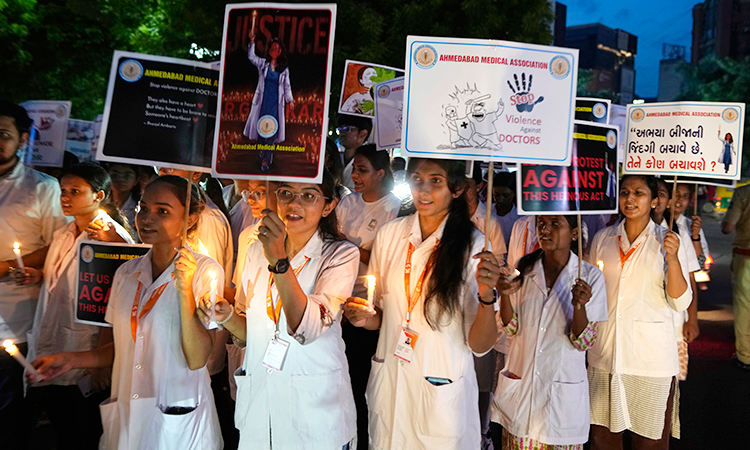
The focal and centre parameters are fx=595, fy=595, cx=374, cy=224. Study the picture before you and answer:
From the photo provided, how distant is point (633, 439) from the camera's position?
179 inches

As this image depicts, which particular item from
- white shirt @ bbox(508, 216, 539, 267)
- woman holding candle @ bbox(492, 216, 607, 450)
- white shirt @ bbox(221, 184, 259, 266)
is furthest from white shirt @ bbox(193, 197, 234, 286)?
white shirt @ bbox(508, 216, 539, 267)

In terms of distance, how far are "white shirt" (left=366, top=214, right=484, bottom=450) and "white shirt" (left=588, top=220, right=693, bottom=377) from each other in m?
1.78

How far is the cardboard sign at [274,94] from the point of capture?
2879 millimetres

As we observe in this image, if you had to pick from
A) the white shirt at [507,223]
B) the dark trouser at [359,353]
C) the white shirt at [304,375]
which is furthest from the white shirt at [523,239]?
the white shirt at [304,375]

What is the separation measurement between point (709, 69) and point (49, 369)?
35.8m

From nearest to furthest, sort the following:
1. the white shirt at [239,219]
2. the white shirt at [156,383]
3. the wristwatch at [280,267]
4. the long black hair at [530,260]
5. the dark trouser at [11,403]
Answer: the wristwatch at [280,267] → the white shirt at [156,383] → the long black hair at [530,260] → the dark trouser at [11,403] → the white shirt at [239,219]

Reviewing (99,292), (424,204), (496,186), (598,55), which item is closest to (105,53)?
(496,186)

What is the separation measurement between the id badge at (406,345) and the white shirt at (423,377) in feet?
0.09

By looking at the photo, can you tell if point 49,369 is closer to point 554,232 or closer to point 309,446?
point 309,446

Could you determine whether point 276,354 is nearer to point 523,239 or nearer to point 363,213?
point 363,213

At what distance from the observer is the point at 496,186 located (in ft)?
21.6

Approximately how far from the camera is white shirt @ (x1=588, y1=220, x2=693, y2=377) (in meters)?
4.37

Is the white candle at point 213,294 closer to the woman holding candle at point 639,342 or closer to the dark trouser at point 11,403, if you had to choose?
the dark trouser at point 11,403

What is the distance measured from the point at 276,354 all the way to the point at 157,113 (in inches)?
54.5
